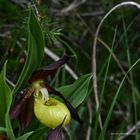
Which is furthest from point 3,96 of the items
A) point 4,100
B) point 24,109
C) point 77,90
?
point 77,90

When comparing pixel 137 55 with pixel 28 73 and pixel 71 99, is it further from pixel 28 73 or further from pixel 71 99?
pixel 28 73

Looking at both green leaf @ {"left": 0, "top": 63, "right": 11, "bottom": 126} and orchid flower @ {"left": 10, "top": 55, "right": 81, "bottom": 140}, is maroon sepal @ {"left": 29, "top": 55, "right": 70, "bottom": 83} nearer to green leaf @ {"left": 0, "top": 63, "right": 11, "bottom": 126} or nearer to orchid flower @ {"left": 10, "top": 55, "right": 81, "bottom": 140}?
orchid flower @ {"left": 10, "top": 55, "right": 81, "bottom": 140}

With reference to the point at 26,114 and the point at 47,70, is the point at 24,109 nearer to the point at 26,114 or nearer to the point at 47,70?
the point at 26,114

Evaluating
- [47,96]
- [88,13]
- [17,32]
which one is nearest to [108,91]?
[88,13]

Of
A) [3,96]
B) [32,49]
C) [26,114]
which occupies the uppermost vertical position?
[32,49]

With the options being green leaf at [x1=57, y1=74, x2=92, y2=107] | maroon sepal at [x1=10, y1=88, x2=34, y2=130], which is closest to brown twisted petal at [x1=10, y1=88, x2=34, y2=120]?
maroon sepal at [x1=10, y1=88, x2=34, y2=130]

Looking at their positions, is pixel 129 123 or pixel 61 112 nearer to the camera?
pixel 61 112
